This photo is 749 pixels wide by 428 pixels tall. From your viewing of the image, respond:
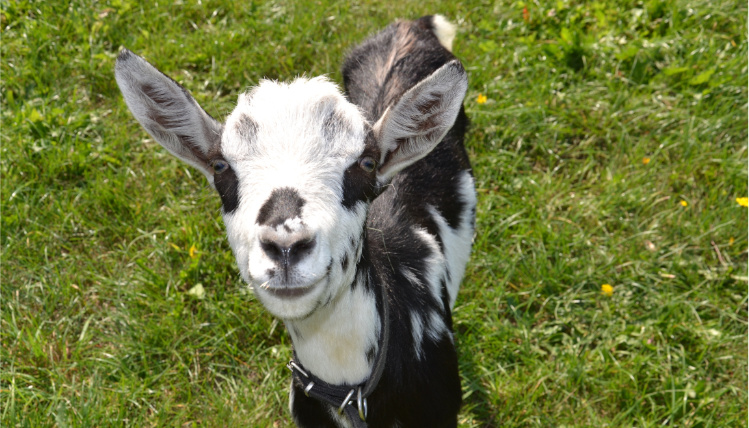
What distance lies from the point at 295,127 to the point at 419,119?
1.47 ft

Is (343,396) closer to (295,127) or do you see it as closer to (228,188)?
(228,188)

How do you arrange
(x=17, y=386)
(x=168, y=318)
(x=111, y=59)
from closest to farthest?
1. (x=17, y=386)
2. (x=168, y=318)
3. (x=111, y=59)

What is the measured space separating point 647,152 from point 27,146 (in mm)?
4069

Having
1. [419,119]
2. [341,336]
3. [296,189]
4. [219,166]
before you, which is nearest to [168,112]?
[219,166]

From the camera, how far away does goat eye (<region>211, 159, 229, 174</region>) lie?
2327 mm

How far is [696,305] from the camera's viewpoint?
3881mm

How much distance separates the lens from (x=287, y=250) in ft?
6.49

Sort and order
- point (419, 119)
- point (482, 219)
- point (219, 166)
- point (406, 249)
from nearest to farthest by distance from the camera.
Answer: point (219, 166) < point (419, 119) < point (406, 249) < point (482, 219)

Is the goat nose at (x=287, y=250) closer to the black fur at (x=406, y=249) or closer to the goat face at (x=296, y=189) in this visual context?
the goat face at (x=296, y=189)

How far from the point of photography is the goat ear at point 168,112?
7.80ft

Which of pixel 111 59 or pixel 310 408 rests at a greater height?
pixel 111 59

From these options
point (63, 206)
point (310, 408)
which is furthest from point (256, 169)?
point (63, 206)

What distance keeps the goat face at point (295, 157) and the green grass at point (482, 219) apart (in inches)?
63.2

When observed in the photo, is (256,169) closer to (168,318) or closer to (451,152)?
(451,152)
